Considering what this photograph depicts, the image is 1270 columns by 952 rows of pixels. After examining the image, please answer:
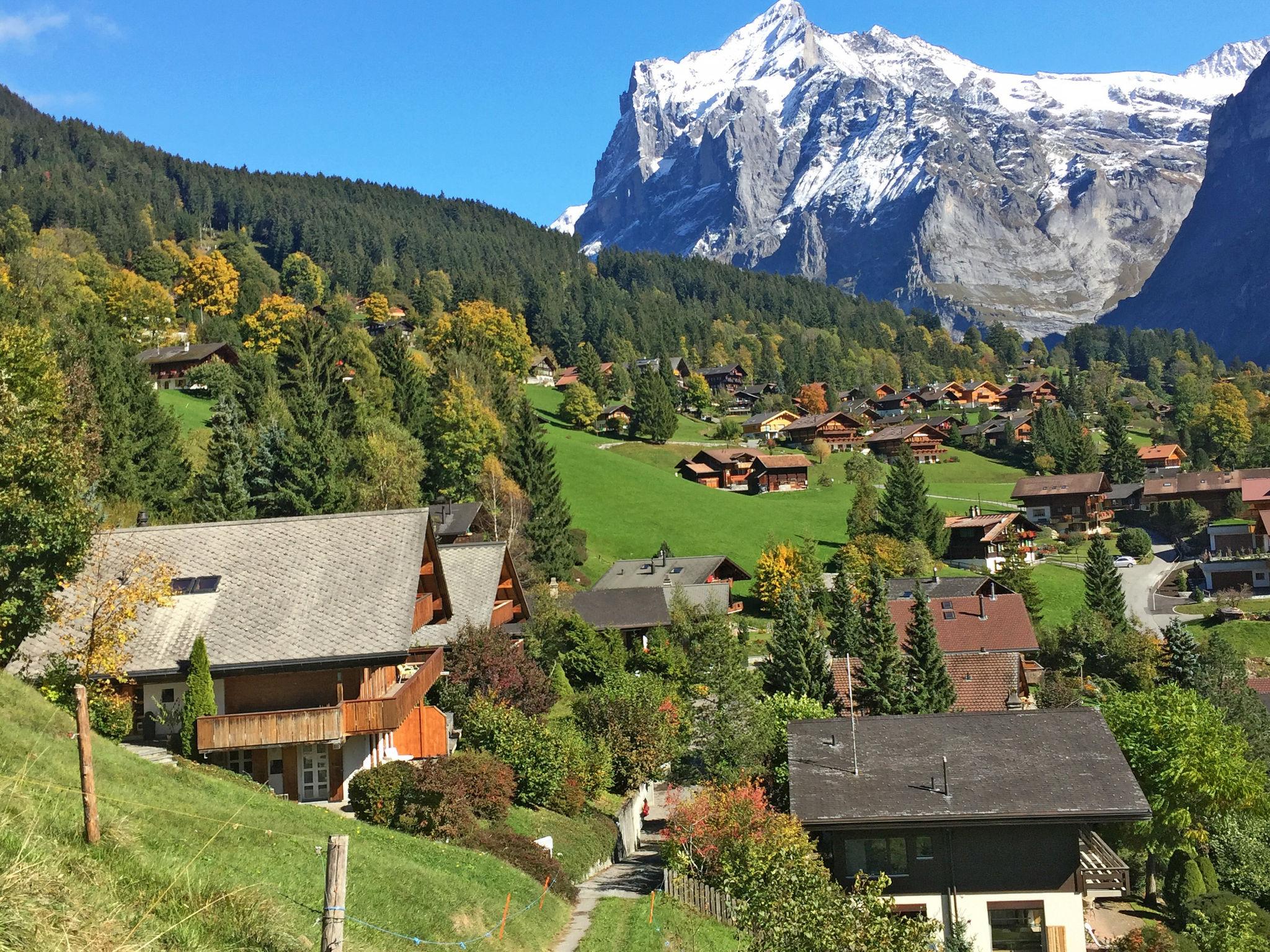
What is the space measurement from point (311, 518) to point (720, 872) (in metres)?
15.9

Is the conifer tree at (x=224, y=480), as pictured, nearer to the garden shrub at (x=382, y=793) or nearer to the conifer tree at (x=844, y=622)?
the conifer tree at (x=844, y=622)

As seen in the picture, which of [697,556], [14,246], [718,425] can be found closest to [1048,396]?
[718,425]

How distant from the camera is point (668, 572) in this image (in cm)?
7988

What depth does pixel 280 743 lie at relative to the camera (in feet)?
89.4

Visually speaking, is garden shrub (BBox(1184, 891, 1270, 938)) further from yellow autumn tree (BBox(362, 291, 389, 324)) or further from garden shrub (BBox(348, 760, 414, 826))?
yellow autumn tree (BBox(362, 291, 389, 324))

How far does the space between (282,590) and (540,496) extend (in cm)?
5191

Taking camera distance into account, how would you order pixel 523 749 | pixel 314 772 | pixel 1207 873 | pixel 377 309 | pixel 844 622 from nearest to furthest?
1. pixel 314 772
2. pixel 523 749
3. pixel 1207 873
4. pixel 844 622
5. pixel 377 309

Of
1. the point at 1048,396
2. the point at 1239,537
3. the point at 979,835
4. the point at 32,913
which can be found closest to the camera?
the point at 32,913

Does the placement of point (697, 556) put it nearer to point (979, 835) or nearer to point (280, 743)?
point (979, 835)

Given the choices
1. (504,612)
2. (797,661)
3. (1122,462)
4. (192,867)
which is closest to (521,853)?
(192,867)

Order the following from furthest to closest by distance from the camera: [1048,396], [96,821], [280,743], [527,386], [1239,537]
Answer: [1048,396] → [527,386] → [1239,537] → [280,743] → [96,821]

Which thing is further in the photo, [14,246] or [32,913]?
[14,246]

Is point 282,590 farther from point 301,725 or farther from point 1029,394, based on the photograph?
point 1029,394

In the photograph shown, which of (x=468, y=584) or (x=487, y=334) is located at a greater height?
(x=487, y=334)
